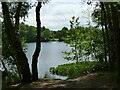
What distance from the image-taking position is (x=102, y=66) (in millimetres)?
18516

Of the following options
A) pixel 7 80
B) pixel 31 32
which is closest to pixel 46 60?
pixel 31 32

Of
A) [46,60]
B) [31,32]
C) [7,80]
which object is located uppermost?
[31,32]

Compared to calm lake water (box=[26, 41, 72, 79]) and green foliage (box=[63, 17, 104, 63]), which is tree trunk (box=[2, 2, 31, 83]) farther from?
green foliage (box=[63, 17, 104, 63])

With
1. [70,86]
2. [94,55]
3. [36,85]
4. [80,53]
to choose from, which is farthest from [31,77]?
[80,53]

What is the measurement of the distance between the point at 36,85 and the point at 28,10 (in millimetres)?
4567

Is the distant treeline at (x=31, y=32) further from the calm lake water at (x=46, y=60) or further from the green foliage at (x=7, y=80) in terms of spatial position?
the green foliage at (x=7, y=80)

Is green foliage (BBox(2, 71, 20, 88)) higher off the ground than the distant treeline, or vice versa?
the distant treeline

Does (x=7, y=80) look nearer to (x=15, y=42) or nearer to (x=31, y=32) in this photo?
(x=15, y=42)

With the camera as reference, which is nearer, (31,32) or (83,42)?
(31,32)

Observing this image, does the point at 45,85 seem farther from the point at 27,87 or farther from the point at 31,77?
the point at 31,77

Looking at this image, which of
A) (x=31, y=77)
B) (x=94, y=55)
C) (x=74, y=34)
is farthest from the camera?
(x=74, y=34)

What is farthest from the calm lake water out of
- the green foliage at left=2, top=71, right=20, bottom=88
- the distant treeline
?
the green foliage at left=2, top=71, right=20, bottom=88

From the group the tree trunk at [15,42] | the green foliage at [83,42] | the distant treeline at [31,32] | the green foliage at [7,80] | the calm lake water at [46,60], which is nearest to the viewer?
the tree trunk at [15,42]

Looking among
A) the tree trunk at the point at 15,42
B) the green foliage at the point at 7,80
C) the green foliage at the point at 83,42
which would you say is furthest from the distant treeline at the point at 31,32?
the tree trunk at the point at 15,42
